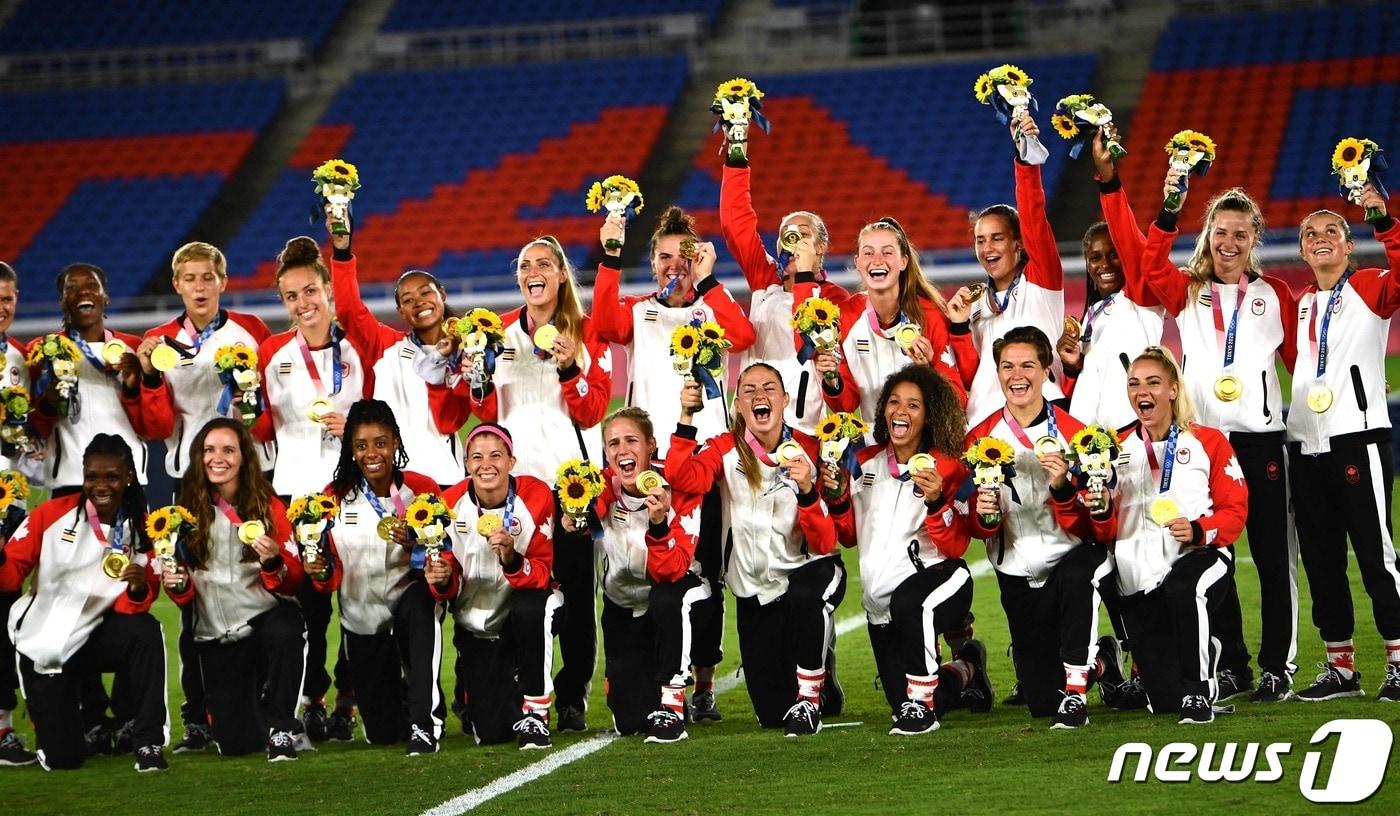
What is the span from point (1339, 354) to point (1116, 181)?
1.02 m

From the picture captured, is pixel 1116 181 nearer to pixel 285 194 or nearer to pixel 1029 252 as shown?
pixel 1029 252

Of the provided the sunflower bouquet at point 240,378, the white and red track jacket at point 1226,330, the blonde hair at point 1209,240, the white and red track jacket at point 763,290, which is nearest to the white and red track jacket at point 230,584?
the sunflower bouquet at point 240,378

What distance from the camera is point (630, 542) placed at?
6414 mm

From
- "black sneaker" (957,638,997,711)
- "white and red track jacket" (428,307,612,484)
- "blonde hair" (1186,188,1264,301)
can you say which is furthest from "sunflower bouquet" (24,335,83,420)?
"blonde hair" (1186,188,1264,301)

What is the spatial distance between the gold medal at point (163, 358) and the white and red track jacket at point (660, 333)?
66.1 inches

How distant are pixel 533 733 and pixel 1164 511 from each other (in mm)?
2337

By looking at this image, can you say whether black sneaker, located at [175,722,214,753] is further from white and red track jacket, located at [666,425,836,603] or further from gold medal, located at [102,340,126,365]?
white and red track jacket, located at [666,425,836,603]

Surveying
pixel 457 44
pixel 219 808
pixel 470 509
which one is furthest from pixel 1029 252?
pixel 457 44

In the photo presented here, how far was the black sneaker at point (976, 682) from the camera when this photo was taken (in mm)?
6516

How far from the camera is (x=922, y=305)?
263 inches

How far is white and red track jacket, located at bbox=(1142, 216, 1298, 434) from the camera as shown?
6.31 meters

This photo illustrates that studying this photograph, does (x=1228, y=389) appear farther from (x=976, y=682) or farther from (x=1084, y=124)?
(x=976, y=682)

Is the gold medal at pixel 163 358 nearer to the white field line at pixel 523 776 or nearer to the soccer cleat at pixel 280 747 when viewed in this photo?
the soccer cleat at pixel 280 747

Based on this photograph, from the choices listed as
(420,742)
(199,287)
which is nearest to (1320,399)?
(420,742)
